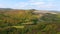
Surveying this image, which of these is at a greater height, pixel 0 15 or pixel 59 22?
pixel 0 15

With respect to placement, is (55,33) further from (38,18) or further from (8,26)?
(8,26)

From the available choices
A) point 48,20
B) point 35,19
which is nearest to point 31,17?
point 35,19

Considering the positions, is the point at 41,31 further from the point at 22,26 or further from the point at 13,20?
the point at 13,20

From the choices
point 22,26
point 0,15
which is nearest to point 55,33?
point 22,26

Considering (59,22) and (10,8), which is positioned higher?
(10,8)

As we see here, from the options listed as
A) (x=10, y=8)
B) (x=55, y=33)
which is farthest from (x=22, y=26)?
(x=55, y=33)

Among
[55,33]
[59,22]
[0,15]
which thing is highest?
[0,15]
